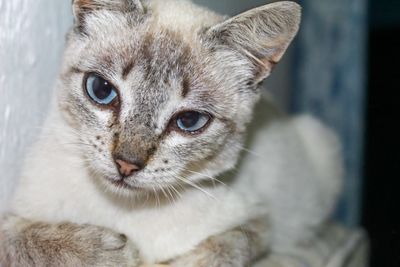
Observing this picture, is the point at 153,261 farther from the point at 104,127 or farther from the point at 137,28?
the point at 137,28

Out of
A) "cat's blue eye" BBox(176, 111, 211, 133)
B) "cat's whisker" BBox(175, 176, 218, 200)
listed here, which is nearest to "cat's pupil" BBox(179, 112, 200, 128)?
"cat's blue eye" BBox(176, 111, 211, 133)

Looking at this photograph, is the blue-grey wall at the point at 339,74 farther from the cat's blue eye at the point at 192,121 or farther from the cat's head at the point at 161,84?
the cat's blue eye at the point at 192,121

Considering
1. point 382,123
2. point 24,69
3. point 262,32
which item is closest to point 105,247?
point 24,69

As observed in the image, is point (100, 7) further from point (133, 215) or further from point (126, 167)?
point (133, 215)

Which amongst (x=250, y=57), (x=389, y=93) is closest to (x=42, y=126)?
(x=250, y=57)

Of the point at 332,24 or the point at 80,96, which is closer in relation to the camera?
the point at 80,96

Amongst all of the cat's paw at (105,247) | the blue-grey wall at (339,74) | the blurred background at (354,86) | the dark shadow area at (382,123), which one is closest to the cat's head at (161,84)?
the cat's paw at (105,247)
